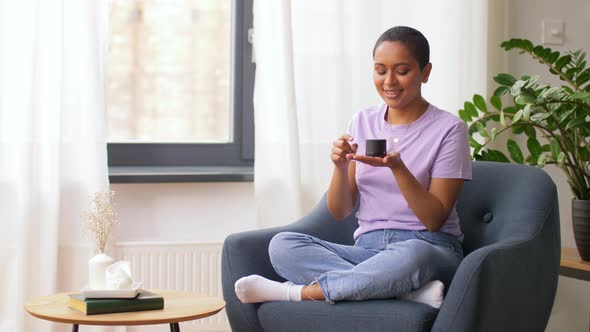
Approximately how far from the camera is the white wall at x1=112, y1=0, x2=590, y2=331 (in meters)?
→ 3.47

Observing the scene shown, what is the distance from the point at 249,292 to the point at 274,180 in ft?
3.62

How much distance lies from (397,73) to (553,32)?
1634 millimetres

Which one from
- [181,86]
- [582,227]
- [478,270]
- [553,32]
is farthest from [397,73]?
[553,32]

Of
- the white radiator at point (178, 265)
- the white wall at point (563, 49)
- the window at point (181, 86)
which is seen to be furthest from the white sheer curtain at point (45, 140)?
the white wall at point (563, 49)

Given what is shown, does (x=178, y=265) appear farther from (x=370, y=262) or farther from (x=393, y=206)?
(x=370, y=262)

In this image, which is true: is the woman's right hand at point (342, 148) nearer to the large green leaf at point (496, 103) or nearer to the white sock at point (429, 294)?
the white sock at point (429, 294)

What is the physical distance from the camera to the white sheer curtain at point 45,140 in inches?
123

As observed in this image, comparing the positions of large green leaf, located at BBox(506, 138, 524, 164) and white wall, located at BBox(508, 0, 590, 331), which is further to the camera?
white wall, located at BBox(508, 0, 590, 331)

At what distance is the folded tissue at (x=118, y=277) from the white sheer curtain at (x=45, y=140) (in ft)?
2.77

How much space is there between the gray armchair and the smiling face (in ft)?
1.26

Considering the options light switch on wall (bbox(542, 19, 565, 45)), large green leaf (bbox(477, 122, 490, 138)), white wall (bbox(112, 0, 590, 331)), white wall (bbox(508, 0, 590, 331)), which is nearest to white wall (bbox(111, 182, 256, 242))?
white wall (bbox(112, 0, 590, 331))

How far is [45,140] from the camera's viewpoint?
10.4 ft

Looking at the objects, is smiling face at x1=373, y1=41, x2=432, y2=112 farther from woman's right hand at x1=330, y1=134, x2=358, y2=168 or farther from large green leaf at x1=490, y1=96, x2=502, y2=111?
large green leaf at x1=490, y1=96, x2=502, y2=111

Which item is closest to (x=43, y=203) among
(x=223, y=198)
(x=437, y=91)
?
(x=223, y=198)
